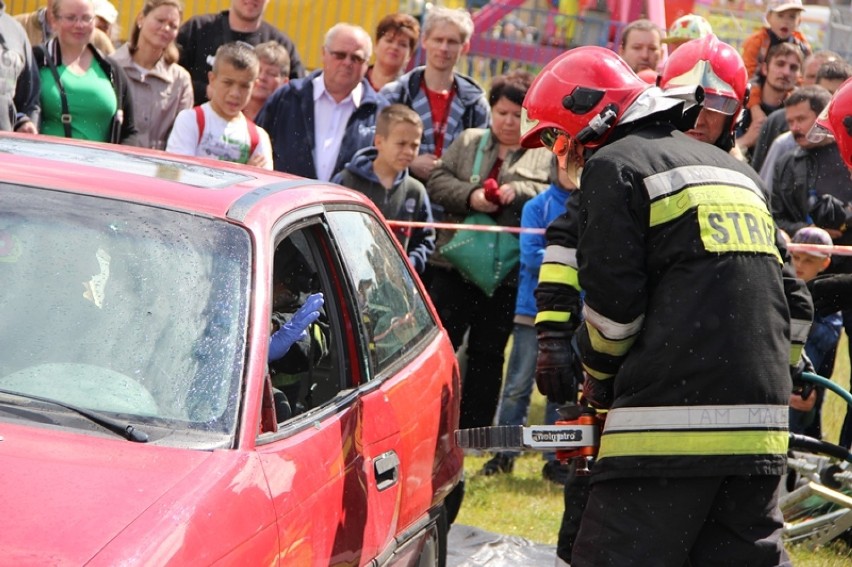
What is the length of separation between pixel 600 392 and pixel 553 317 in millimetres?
603

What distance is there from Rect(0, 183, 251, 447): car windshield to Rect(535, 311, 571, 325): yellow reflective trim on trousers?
1464 mm

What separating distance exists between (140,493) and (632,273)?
1.61 m

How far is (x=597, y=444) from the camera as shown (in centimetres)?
405

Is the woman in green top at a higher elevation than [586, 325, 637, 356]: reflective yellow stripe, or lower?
higher

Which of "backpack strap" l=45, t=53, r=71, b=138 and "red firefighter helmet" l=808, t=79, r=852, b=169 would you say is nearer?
"red firefighter helmet" l=808, t=79, r=852, b=169

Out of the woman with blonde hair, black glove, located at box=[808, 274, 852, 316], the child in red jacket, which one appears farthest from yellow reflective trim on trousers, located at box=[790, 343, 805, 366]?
the child in red jacket

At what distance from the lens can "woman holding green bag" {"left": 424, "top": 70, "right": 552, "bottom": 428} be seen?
741 cm

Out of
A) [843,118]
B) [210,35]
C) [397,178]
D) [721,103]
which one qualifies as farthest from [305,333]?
[210,35]

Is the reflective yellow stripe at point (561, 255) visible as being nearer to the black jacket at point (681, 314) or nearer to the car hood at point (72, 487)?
the black jacket at point (681, 314)

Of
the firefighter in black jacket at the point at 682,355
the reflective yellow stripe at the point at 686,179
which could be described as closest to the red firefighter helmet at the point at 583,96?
the firefighter in black jacket at the point at 682,355

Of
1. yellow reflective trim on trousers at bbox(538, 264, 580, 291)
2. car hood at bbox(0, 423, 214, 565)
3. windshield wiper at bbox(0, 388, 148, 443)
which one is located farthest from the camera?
yellow reflective trim on trousers at bbox(538, 264, 580, 291)

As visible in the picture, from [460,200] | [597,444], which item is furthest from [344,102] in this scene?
[597,444]

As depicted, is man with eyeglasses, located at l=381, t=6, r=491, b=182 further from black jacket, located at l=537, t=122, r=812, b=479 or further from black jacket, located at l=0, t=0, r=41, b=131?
black jacket, located at l=537, t=122, r=812, b=479

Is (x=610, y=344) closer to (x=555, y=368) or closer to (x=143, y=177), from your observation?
(x=555, y=368)
